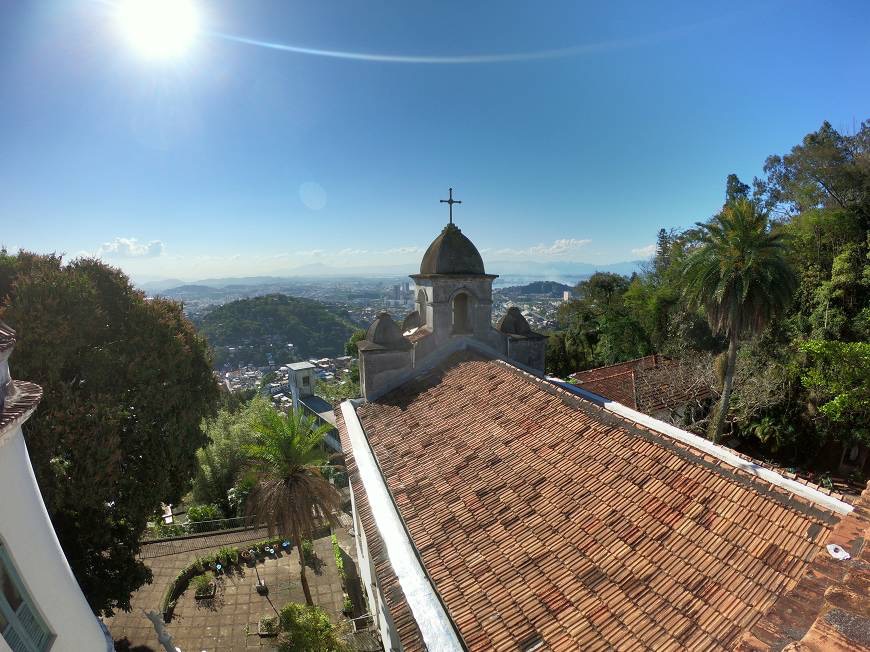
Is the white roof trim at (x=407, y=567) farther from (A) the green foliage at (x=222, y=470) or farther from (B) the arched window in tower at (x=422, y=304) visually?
(A) the green foliage at (x=222, y=470)

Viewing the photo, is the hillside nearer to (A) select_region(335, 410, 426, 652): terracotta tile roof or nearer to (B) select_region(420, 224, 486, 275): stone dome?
(B) select_region(420, 224, 486, 275): stone dome

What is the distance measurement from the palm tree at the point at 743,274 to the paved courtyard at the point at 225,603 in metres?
16.2

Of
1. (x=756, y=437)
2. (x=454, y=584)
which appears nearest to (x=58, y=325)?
(x=454, y=584)

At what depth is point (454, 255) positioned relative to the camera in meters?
13.3

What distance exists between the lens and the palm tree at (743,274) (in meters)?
14.4

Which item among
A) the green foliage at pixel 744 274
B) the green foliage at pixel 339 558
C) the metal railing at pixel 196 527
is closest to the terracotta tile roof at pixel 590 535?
the green foliage at pixel 339 558

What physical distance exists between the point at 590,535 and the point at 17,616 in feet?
26.5

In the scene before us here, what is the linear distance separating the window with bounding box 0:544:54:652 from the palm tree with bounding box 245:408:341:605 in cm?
514

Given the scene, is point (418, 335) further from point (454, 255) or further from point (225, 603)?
point (225, 603)

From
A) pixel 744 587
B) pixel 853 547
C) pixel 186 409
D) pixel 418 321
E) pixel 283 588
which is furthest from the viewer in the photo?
pixel 418 321

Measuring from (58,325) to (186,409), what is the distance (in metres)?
3.87

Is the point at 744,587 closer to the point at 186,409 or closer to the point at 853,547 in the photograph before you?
the point at 853,547

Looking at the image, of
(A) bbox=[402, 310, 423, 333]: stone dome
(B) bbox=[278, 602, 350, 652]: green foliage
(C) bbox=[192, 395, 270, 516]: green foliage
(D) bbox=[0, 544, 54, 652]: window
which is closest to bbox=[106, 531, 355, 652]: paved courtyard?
(B) bbox=[278, 602, 350, 652]: green foliage

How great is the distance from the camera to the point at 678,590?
4699 millimetres
